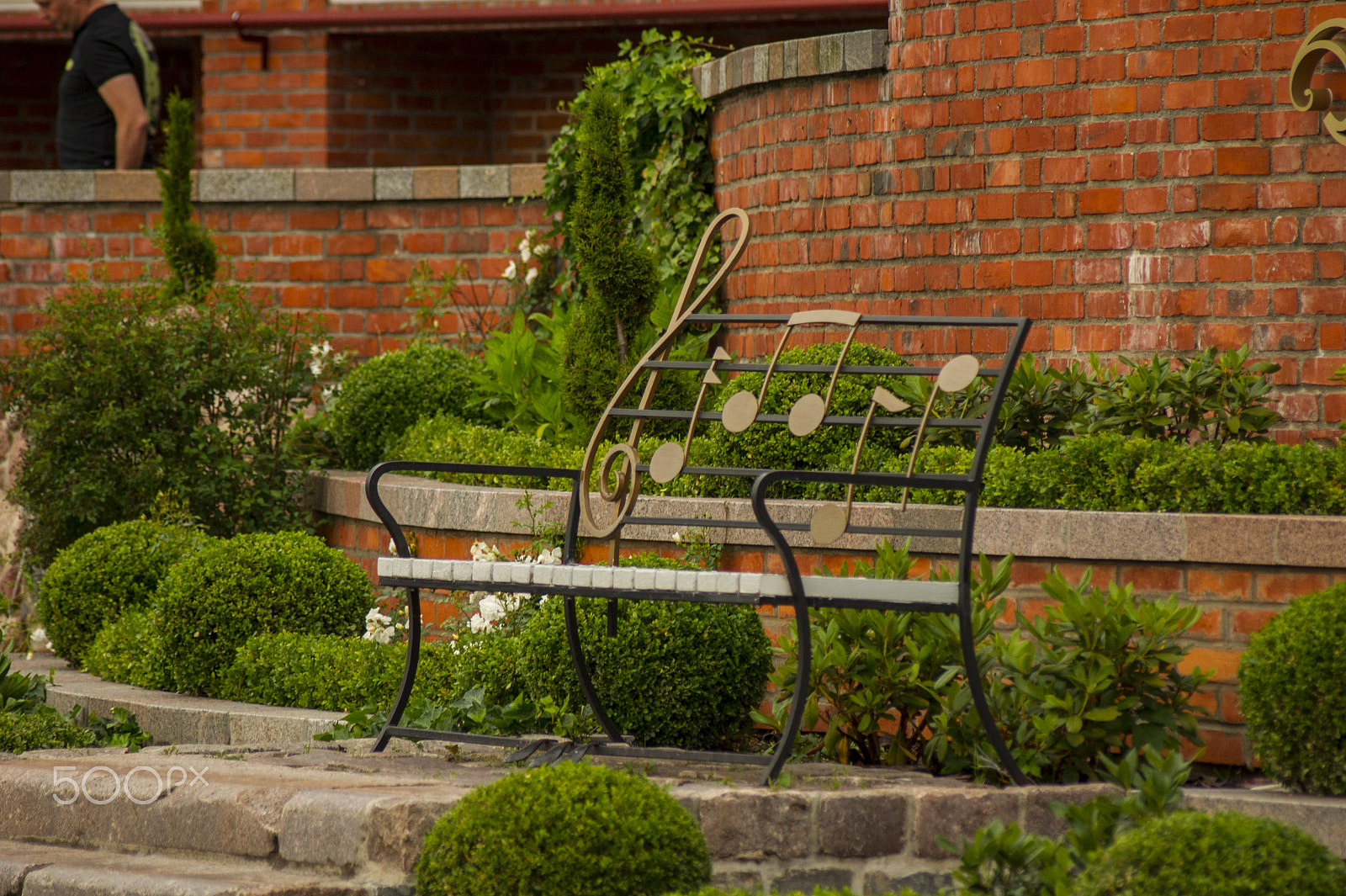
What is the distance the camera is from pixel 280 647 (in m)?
5.34

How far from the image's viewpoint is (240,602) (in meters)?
5.56

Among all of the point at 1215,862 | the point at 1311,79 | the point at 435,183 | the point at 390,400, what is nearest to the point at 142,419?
the point at 390,400

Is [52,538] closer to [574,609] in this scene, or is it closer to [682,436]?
[682,436]

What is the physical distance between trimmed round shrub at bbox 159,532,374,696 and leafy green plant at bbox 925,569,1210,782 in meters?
2.77

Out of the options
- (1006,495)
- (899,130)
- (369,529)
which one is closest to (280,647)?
(369,529)

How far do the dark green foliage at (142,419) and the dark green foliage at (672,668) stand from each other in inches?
114

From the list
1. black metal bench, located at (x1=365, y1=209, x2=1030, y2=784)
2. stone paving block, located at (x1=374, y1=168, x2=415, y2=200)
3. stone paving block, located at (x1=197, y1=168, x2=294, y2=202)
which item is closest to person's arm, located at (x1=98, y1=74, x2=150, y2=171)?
stone paving block, located at (x1=197, y1=168, x2=294, y2=202)

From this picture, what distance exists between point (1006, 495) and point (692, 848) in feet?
6.32

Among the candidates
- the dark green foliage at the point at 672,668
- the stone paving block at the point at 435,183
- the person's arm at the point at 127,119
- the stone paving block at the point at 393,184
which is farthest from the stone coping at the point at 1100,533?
the person's arm at the point at 127,119

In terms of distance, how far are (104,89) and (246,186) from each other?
4.31 feet

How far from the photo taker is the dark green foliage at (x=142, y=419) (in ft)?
21.5

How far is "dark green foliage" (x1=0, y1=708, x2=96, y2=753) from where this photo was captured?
4.72m

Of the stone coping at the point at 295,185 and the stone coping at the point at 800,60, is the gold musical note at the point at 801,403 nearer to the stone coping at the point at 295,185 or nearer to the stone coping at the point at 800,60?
the stone coping at the point at 800,60

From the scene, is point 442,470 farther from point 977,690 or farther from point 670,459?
point 977,690
